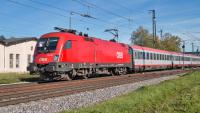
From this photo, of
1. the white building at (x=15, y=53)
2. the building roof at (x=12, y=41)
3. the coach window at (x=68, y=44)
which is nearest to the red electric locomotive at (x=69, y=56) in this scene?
the coach window at (x=68, y=44)

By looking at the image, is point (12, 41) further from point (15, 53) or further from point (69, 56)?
point (69, 56)

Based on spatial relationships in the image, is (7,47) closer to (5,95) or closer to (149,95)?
(5,95)

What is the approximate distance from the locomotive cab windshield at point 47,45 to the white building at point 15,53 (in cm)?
1929

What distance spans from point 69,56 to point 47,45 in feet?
5.22

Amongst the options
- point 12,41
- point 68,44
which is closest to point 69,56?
point 68,44

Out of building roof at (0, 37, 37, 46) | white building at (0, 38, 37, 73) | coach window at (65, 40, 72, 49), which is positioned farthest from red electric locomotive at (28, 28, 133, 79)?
building roof at (0, 37, 37, 46)

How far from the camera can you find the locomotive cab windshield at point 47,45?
21.8 m

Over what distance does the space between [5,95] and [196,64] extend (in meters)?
65.1

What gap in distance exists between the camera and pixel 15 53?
141ft

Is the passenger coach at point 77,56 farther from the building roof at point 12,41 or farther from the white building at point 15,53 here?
the building roof at point 12,41

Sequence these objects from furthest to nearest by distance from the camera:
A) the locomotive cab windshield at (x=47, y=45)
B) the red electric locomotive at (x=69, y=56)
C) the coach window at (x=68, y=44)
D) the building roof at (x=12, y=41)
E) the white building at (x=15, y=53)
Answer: the building roof at (x=12, y=41) → the white building at (x=15, y=53) → the coach window at (x=68, y=44) → the locomotive cab windshield at (x=47, y=45) → the red electric locomotive at (x=69, y=56)

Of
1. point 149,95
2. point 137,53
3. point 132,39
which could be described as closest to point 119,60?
point 137,53

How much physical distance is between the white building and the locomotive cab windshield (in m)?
19.3

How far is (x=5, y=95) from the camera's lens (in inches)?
553
